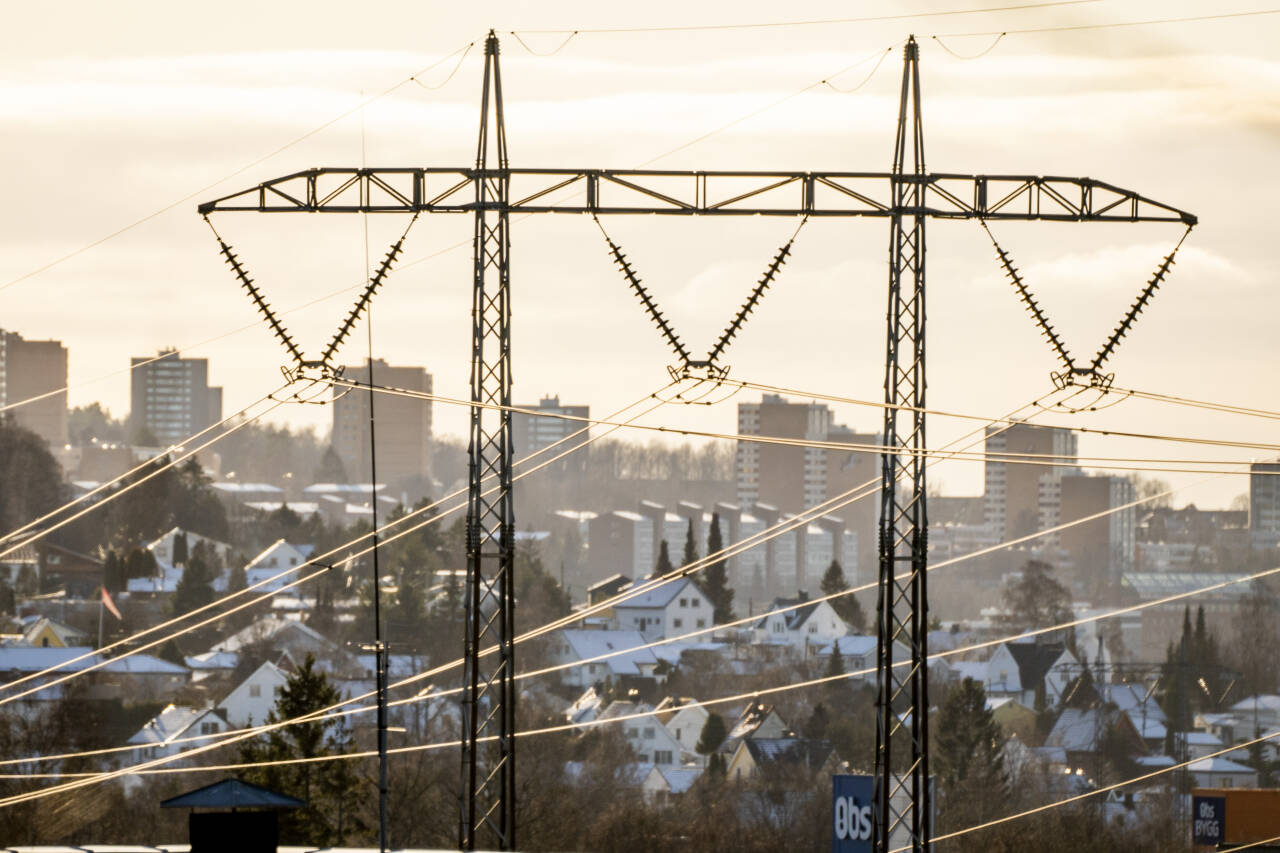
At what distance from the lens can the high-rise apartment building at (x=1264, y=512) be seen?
184750 millimetres

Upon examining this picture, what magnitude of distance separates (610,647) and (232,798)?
98314mm

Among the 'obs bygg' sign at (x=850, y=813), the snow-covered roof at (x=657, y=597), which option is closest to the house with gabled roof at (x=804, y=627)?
the snow-covered roof at (x=657, y=597)

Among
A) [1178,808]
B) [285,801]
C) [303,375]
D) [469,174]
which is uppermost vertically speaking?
[469,174]

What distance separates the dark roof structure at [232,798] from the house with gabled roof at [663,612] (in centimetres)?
10542

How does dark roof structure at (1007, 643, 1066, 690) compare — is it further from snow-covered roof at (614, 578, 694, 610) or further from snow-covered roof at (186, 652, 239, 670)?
snow-covered roof at (186, 652, 239, 670)

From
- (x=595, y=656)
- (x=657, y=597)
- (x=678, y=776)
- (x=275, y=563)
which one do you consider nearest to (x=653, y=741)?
(x=678, y=776)

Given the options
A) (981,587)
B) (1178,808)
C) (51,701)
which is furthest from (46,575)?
(981,587)

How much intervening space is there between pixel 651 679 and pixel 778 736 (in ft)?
70.2

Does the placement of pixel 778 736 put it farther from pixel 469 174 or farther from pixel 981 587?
pixel 981 587

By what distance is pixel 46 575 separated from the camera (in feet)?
404

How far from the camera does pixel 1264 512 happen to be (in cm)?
19362

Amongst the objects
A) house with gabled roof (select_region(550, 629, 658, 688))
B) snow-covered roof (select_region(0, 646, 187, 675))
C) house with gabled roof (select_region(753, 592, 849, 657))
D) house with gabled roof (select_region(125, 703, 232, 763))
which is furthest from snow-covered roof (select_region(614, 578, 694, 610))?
house with gabled roof (select_region(125, 703, 232, 763))

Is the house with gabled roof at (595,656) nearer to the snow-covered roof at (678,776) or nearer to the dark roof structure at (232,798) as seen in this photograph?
the snow-covered roof at (678,776)

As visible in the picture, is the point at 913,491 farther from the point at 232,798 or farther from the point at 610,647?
the point at 610,647
